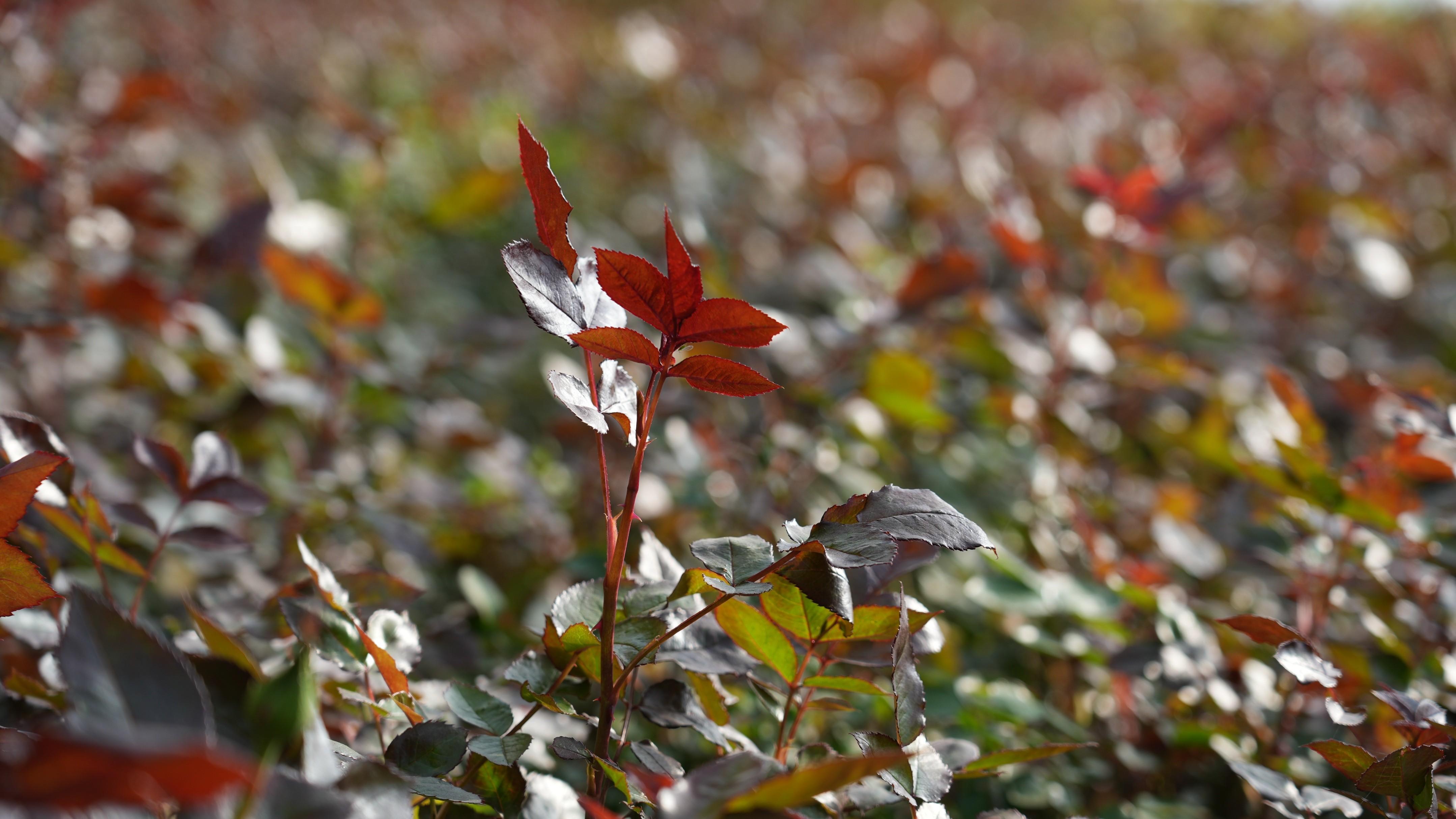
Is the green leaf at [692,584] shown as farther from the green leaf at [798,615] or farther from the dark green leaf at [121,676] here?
the dark green leaf at [121,676]

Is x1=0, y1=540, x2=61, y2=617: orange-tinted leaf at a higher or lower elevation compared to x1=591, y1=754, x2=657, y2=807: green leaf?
higher

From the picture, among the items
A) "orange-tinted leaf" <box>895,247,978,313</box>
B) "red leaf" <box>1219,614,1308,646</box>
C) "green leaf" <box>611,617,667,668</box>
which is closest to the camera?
"green leaf" <box>611,617,667,668</box>

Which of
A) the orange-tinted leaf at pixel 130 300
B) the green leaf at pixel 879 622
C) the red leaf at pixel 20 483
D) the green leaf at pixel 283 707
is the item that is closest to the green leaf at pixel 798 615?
the green leaf at pixel 879 622

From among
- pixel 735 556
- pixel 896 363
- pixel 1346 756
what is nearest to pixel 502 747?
pixel 735 556

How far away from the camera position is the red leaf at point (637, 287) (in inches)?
25.6

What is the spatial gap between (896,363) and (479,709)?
0.83 m

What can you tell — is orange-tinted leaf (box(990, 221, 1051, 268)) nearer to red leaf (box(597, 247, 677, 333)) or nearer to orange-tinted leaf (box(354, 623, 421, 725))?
red leaf (box(597, 247, 677, 333))

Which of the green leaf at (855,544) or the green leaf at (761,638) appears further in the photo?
the green leaf at (761,638)

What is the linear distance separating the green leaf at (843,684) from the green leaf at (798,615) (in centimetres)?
3

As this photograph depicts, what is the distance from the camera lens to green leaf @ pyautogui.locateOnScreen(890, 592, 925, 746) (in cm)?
67

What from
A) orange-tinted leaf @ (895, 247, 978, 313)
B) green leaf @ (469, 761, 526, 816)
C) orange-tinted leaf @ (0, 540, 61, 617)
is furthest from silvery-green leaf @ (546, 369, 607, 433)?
orange-tinted leaf @ (895, 247, 978, 313)

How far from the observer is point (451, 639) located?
1.08 metres

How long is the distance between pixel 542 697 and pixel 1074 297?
190cm

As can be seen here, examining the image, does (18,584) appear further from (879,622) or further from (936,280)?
(936,280)
